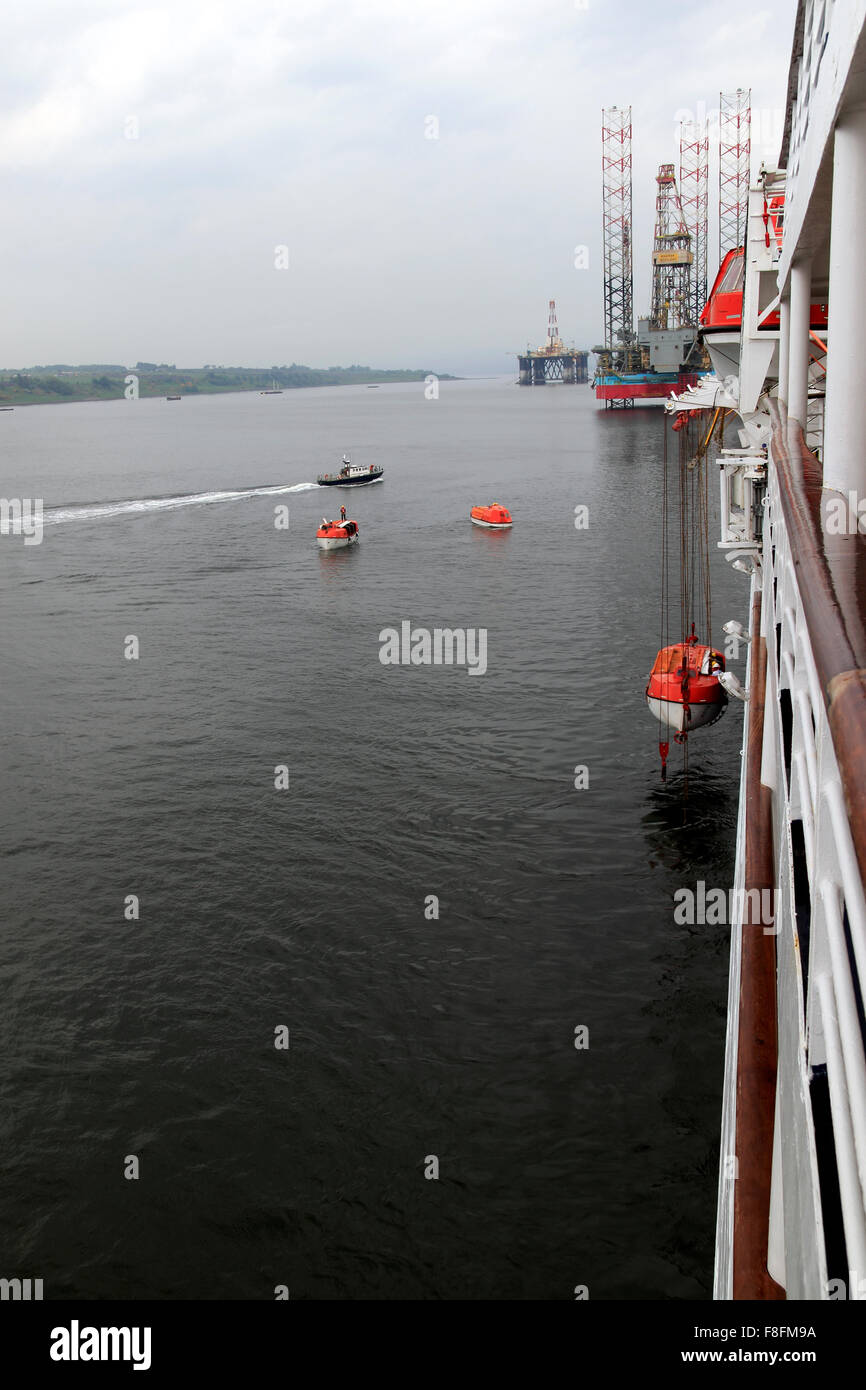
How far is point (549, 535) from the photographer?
49.3 meters

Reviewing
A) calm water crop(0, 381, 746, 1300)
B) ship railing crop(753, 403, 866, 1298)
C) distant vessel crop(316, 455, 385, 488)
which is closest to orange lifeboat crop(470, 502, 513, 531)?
calm water crop(0, 381, 746, 1300)

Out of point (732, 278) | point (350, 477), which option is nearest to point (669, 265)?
point (350, 477)

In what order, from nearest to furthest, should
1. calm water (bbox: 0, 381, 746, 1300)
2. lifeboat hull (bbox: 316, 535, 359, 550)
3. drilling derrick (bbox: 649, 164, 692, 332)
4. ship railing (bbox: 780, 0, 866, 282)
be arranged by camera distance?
ship railing (bbox: 780, 0, 866, 282) → calm water (bbox: 0, 381, 746, 1300) → lifeboat hull (bbox: 316, 535, 359, 550) → drilling derrick (bbox: 649, 164, 692, 332)

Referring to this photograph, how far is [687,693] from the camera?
67.2ft

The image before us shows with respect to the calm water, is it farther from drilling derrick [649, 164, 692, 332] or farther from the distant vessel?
drilling derrick [649, 164, 692, 332]

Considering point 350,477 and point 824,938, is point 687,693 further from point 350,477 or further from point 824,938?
point 350,477

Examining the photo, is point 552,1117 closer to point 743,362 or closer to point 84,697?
point 743,362

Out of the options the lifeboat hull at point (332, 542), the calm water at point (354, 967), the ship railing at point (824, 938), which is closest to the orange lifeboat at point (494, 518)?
the lifeboat hull at point (332, 542)

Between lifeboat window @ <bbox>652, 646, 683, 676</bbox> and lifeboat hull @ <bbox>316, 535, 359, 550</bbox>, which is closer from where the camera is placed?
lifeboat window @ <bbox>652, 646, 683, 676</bbox>

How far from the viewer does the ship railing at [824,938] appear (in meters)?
1.62

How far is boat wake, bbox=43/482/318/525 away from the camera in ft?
192

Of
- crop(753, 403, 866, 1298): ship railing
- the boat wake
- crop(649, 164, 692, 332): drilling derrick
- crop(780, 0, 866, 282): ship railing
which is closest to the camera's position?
crop(753, 403, 866, 1298): ship railing

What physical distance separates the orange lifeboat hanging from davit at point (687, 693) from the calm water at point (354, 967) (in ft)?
3.47

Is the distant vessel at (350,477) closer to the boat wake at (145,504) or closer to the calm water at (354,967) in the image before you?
the boat wake at (145,504)
